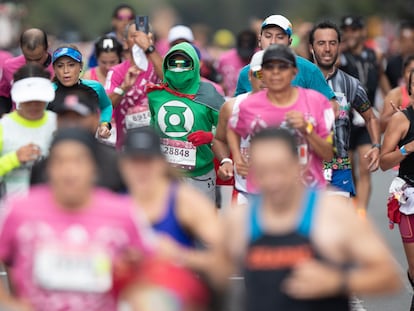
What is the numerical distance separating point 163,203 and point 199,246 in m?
1.09

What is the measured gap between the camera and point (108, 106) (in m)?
10.5

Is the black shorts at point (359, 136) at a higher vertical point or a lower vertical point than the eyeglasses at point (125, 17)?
lower

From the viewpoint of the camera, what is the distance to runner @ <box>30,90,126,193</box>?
6836 mm

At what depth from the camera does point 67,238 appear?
576cm

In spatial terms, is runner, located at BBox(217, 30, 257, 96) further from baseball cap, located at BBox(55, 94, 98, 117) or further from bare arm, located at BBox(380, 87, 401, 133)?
baseball cap, located at BBox(55, 94, 98, 117)

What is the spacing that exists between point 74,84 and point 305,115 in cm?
265

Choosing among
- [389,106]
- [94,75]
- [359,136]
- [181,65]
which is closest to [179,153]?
[181,65]

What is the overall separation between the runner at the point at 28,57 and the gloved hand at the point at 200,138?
5.24 feet

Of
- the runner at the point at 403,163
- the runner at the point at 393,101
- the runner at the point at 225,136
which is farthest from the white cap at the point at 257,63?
the runner at the point at 393,101

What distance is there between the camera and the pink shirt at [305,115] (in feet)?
27.3

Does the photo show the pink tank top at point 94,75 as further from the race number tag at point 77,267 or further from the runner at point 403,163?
the race number tag at point 77,267

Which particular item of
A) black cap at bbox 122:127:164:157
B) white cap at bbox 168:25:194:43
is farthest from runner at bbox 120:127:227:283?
white cap at bbox 168:25:194:43

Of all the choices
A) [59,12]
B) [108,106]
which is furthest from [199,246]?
[59,12]

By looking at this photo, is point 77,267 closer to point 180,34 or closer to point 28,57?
point 28,57
